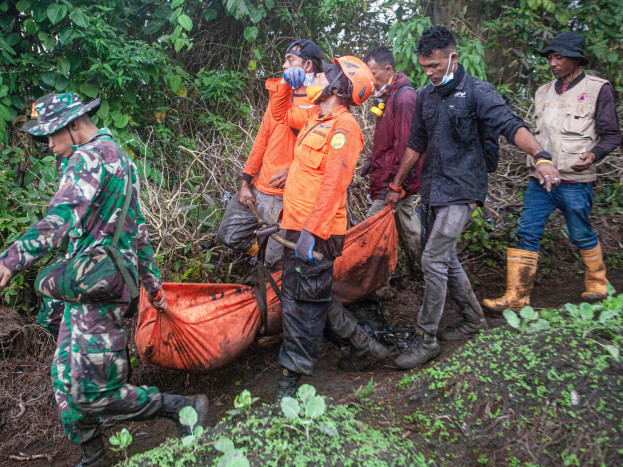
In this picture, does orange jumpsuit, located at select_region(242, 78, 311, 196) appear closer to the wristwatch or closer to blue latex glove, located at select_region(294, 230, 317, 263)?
blue latex glove, located at select_region(294, 230, 317, 263)

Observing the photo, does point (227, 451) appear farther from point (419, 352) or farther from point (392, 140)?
point (392, 140)

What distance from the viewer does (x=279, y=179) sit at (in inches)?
154

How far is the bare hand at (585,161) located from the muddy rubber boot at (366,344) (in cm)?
207

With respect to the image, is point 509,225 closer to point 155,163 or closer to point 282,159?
point 282,159

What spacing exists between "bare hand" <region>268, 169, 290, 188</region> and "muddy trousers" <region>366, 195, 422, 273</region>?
0.94 metres

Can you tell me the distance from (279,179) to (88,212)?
1.72 m

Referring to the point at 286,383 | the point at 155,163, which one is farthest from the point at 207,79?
the point at 286,383

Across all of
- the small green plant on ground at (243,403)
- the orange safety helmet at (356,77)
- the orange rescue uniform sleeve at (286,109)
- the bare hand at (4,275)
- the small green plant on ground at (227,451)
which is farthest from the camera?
the orange rescue uniform sleeve at (286,109)

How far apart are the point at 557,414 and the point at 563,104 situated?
2.67m

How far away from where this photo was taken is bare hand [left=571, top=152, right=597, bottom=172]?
12.5 ft

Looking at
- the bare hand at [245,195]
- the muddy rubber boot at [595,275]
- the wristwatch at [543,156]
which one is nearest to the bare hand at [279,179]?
the bare hand at [245,195]

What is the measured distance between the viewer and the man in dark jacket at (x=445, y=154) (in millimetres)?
3336

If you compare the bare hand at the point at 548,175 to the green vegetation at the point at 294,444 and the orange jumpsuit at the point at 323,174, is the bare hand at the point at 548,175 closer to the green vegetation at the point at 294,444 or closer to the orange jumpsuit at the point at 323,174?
the orange jumpsuit at the point at 323,174

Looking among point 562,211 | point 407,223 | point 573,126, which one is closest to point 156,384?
point 407,223
